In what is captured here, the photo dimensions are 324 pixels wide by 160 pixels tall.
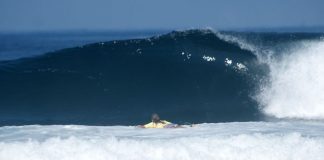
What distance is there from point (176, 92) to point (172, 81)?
68cm

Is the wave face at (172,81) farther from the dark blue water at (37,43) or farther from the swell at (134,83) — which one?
the dark blue water at (37,43)

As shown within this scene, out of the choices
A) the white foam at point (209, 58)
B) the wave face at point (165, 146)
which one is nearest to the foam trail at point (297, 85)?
the white foam at point (209, 58)

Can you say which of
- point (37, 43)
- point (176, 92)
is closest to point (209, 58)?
point (176, 92)

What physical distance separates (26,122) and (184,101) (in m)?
4.72

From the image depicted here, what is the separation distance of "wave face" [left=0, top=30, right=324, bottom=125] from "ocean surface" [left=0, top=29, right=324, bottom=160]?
0.03 meters

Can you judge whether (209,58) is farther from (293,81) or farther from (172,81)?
(293,81)

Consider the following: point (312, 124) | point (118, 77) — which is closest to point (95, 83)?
point (118, 77)

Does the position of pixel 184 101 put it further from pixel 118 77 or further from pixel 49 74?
pixel 49 74

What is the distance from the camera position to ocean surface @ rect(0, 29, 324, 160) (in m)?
11.2

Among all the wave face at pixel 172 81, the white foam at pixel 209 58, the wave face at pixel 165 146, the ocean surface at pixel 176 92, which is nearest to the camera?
the wave face at pixel 165 146

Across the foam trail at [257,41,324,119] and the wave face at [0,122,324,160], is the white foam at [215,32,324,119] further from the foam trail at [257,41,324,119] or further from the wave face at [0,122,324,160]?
the wave face at [0,122,324,160]

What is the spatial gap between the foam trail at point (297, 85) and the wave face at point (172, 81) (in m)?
0.03

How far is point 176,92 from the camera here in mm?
16531

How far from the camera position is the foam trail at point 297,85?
14883 millimetres
